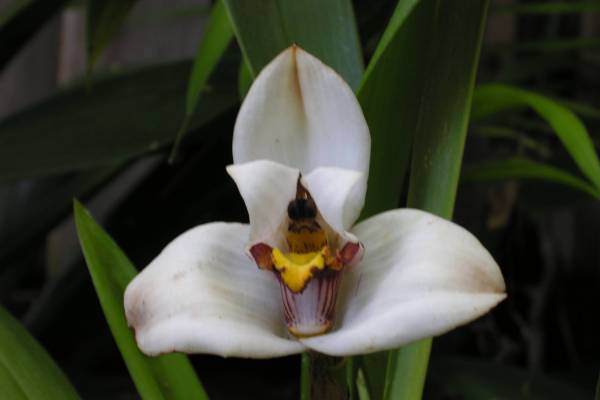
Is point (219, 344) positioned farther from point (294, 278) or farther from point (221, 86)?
point (221, 86)

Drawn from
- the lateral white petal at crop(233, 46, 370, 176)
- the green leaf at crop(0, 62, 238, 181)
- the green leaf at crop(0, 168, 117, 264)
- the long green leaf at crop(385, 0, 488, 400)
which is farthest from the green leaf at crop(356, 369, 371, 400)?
the green leaf at crop(0, 168, 117, 264)

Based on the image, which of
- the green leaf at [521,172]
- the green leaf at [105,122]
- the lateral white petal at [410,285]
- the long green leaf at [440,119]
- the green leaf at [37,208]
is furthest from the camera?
the green leaf at [37,208]

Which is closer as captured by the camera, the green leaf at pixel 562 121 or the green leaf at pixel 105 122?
the green leaf at pixel 562 121

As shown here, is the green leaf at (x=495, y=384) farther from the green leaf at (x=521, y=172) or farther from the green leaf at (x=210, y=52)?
the green leaf at (x=210, y=52)

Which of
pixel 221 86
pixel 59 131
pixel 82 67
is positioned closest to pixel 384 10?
pixel 221 86

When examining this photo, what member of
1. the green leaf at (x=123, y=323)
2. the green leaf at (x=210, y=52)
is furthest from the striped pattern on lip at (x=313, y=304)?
the green leaf at (x=210, y=52)
